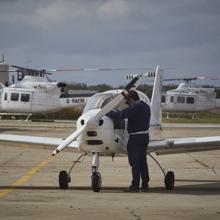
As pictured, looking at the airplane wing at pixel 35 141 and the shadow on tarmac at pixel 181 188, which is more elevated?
the airplane wing at pixel 35 141

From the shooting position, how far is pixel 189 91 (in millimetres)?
68375

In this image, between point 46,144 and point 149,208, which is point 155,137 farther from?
point 149,208

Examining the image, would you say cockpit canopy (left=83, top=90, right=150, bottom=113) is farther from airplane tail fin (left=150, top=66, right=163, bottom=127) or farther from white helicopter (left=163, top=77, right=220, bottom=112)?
white helicopter (left=163, top=77, right=220, bottom=112)

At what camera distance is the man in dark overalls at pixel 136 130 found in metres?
12.3

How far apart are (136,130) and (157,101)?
10.8ft

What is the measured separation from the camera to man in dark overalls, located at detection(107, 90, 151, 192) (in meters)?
12.3

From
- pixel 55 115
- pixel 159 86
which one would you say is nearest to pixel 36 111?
pixel 55 115

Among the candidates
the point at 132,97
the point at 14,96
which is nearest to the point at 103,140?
the point at 132,97

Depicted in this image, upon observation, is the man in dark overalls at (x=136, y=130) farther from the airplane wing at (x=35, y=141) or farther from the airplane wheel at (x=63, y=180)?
the airplane wing at (x=35, y=141)

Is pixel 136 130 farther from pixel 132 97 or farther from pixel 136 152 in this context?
pixel 132 97

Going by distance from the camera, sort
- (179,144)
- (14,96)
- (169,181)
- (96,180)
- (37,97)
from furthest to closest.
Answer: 1. (14,96)
2. (37,97)
3. (179,144)
4. (169,181)
5. (96,180)

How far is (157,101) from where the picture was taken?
1564cm

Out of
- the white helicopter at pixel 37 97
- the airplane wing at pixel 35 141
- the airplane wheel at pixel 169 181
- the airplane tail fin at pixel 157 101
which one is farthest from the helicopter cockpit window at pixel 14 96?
the airplane wheel at pixel 169 181

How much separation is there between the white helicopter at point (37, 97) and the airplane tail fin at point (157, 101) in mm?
33275
